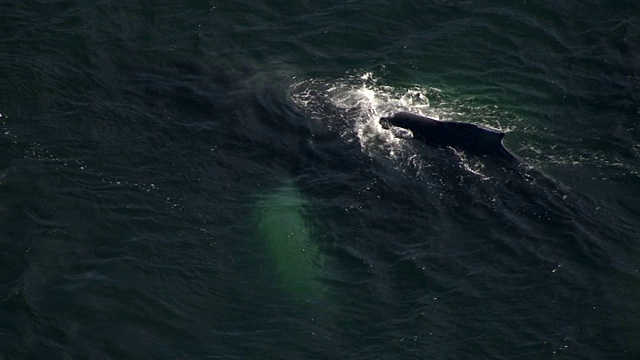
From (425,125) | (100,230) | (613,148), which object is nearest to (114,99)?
(100,230)

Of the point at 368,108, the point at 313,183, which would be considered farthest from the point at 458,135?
the point at 313,183

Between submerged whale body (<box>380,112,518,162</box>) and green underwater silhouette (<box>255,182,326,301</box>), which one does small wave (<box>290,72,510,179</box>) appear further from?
green underwater silhouette (<box>255,182,326,301</box>)

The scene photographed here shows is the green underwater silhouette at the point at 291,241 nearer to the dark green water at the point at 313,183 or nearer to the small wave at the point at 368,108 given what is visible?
the dark green water at the point at 313,183

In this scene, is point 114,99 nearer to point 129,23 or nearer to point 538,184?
point 129,23

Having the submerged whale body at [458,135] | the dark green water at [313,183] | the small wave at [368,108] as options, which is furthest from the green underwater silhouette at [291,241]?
the submerged whale body at [458,135]

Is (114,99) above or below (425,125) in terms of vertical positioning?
above

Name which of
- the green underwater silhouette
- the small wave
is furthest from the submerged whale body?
the green underwater silhouette
